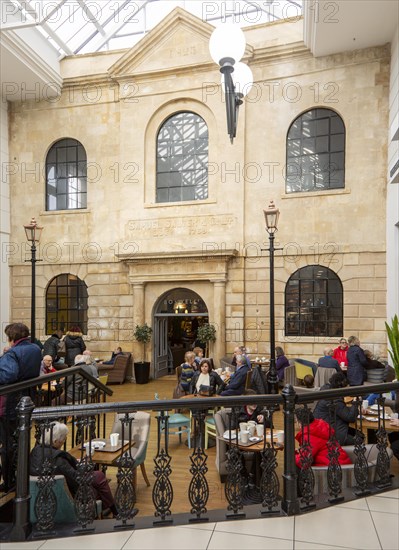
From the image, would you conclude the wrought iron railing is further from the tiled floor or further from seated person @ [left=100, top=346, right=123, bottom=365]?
seated person @ [left=100, top=346, right=123, bottom=365]

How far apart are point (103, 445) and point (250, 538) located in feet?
7.42

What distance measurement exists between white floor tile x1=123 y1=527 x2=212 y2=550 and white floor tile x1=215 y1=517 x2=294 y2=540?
0.54ft

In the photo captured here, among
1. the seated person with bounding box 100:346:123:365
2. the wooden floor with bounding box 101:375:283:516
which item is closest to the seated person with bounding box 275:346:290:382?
the wooden floor with bounding box 101:375:283:516

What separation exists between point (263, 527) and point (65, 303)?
11.3 m

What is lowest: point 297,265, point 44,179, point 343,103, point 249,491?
point 249,491

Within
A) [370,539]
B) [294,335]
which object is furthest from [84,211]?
[370,539]

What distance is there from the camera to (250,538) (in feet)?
9.52

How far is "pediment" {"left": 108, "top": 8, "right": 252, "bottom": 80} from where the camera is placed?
1203cm

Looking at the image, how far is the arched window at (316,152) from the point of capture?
1124 cm

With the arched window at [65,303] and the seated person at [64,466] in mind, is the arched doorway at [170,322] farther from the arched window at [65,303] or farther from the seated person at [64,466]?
the seated person at [64,466]

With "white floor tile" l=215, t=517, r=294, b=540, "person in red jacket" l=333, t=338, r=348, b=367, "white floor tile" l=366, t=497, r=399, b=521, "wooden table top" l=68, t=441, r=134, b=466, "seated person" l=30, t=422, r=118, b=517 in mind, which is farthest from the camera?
"person in red jacket" l=333, t=338, r=348, b=367

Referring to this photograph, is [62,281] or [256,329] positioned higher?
[62,281]

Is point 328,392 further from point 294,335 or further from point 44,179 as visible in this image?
point 44,179

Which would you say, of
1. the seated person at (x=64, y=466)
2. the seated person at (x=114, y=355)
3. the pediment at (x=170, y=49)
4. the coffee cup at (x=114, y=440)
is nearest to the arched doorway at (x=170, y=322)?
the seated person at (x=114, y=355)
